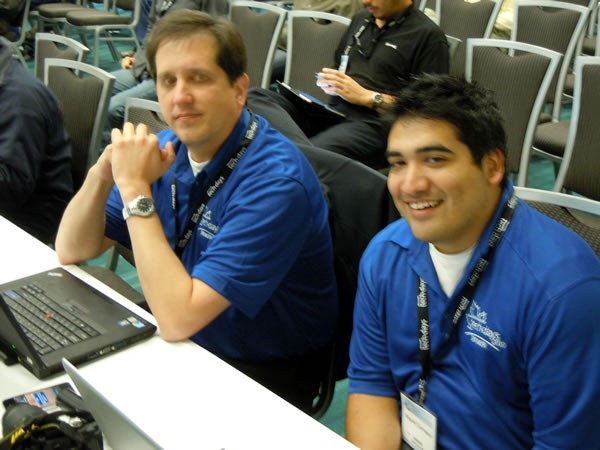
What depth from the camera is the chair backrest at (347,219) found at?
1.64 meters

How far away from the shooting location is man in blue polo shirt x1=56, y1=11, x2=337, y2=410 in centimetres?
145

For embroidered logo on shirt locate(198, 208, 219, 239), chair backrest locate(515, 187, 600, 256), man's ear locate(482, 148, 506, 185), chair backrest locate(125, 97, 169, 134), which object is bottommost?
embroidered logo on shirt locate(198, 208, 219, 239)

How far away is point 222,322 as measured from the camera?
5.22 feet

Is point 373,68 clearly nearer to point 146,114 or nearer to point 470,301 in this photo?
point 146,114

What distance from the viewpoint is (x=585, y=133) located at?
2611mm

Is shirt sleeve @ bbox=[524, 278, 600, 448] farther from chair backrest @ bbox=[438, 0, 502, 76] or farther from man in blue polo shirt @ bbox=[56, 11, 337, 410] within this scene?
chair backrest @ bbox=[438, 0, 502, 76]

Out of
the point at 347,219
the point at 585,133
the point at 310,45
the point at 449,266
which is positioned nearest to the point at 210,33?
the point at 347,219

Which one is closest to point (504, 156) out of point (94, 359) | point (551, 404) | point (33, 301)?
point (551, 404)

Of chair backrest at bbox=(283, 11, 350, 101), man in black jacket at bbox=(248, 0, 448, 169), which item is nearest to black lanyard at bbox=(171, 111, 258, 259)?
man in black jacket at bbox=(248, 0, 448, 169)

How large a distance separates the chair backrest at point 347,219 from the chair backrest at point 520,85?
4.32 feet

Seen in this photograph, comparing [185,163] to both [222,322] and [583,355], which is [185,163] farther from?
[583,355]

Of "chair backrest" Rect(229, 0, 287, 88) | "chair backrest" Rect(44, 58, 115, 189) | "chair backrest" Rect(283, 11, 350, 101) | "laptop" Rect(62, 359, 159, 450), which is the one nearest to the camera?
"laptop" Rect(62, 359, 159, 450)

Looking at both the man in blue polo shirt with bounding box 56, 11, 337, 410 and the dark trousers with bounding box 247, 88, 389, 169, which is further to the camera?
the dark trousers with bounding box 247, 88, 389, 169

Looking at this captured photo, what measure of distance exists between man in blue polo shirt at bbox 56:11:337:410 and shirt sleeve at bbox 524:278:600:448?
0.59 metres
